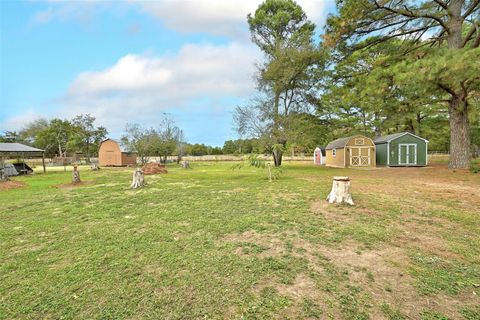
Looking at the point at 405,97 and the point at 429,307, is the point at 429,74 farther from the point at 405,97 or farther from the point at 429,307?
the point at 429,307

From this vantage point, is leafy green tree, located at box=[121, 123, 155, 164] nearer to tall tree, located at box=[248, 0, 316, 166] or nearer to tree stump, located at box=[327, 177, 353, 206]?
tall tree, located at box=[248, 0, 316, 166]

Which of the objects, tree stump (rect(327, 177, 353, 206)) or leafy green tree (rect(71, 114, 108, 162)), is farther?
leafy green tree (rect(71, 114, 108, 162))

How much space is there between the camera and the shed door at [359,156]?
18.9 metres

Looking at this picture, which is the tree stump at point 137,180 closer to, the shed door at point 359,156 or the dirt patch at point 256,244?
the dirt patch at point 256,244

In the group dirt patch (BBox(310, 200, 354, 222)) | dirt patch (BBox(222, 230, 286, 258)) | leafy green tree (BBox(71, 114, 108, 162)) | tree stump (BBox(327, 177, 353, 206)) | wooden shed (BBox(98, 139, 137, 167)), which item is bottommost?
dirt patch (BBox(222, 230, 286, 258))

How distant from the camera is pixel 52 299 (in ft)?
7.25

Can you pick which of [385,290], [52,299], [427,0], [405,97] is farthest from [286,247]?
[405,97]

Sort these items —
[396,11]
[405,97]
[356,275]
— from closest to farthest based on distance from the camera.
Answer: [356,275] → [396,11] → [405,97]

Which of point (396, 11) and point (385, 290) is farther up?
point (396, 11)

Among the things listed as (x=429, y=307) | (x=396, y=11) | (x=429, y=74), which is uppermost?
(x=396, y=11)

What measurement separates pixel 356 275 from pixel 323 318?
80 centimetres

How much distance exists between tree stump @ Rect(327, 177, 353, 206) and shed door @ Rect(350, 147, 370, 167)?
14.6 meters

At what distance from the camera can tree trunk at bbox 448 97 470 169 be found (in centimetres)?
1123

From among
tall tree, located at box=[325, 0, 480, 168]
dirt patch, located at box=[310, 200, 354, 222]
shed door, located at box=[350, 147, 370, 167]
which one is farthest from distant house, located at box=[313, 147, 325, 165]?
dirt patch, located at box=[310, 200, 354, 222]
